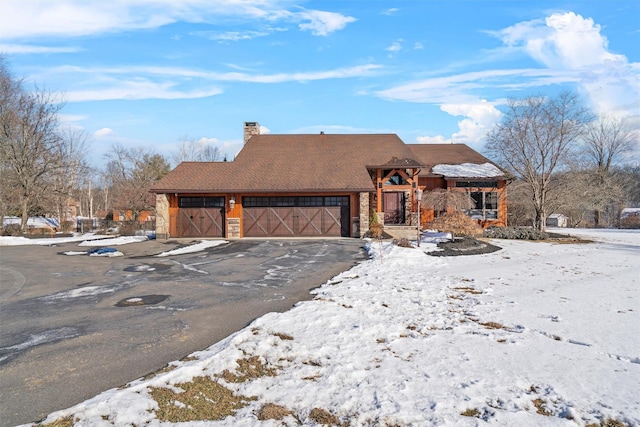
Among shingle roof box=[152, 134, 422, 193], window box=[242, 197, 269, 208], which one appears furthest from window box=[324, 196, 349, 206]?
window box=[242, 197, 269, 208]

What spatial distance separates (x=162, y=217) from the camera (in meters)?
20.2

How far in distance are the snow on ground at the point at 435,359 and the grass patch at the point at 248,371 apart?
2.5 inches

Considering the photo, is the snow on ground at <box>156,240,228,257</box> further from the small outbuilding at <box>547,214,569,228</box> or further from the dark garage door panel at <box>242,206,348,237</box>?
the small outbuilding at <box>547,214,569,228</box>

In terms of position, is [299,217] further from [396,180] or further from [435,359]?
[435,359]

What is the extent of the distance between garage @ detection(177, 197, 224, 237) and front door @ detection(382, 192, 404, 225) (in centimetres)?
953

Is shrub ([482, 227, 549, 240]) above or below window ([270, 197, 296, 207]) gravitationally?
below

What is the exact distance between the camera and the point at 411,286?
27.1 ft

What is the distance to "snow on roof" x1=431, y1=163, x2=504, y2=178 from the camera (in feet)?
72.0

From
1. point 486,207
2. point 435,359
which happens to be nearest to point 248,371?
point 435,359

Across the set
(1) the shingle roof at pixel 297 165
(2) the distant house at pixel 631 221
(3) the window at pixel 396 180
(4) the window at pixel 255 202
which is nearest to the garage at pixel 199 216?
(1) the shingle roof at pixel 297 165

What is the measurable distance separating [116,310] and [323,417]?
4.92 meters

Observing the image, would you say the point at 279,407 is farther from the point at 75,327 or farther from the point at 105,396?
the point at 75,327

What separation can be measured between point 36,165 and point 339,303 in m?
28.0

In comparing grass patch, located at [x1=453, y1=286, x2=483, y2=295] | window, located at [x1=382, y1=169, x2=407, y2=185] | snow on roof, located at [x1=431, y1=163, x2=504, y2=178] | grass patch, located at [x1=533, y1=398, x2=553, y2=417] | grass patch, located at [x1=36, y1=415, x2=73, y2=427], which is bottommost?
grass patch, located at [x1=453, y1=286, x2=483, y2=295]
